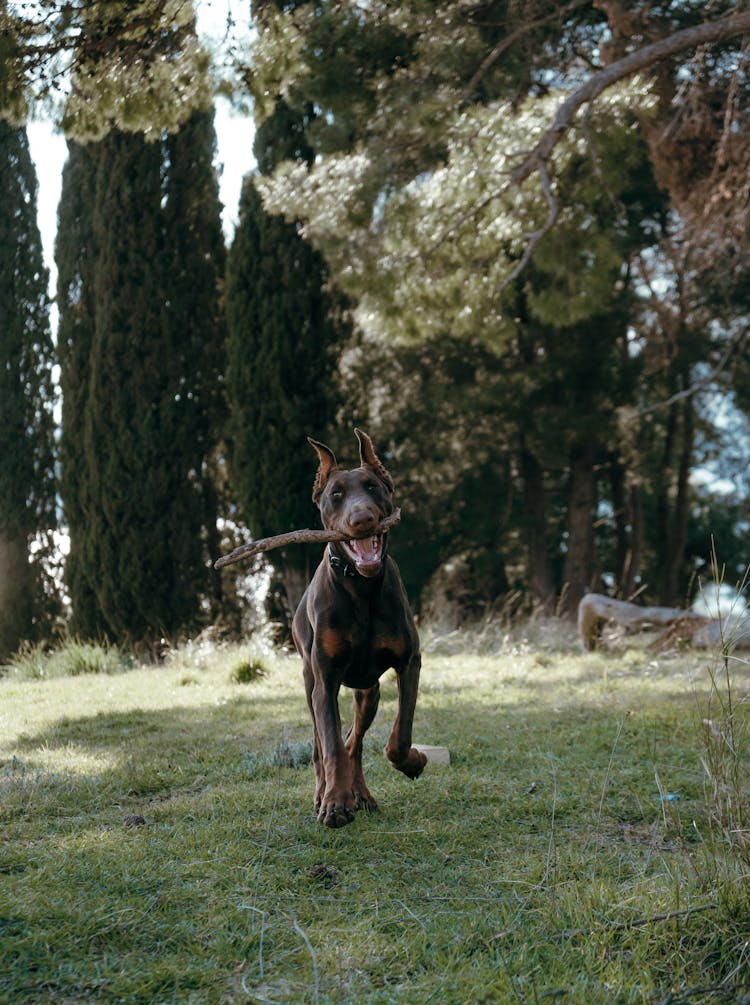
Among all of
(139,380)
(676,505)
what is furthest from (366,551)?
(676,505)

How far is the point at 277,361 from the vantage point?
45.4ft

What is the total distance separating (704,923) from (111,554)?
1188 cm

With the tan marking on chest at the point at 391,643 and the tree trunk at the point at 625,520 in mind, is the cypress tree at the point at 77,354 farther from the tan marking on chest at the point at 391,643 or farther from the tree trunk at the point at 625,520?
the tan marking on chest at the point at 391,643

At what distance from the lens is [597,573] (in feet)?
63.7

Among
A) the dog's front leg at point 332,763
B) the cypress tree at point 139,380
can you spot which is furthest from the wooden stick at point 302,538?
the cypress tree at point 139,380

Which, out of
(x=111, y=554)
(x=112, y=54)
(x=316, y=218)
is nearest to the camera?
(x=112, y=54)

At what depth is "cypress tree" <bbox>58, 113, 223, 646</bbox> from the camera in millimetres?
13820

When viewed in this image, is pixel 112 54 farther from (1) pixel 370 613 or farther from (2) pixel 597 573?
(2) pixel 597 573

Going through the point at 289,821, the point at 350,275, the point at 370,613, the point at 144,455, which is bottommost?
the point at 289,821

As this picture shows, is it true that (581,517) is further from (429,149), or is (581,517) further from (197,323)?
(429,149)

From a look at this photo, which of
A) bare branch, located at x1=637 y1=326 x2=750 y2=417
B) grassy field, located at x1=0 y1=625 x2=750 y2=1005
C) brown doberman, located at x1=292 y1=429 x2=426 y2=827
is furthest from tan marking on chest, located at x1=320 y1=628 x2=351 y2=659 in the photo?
bare branch, located at x1=637 y1=326 x2=750 y2=417

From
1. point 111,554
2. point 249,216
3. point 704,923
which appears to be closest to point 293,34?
point 249,216

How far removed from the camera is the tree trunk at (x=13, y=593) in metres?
14.9

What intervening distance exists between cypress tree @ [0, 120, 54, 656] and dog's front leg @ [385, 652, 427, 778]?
11732mm
